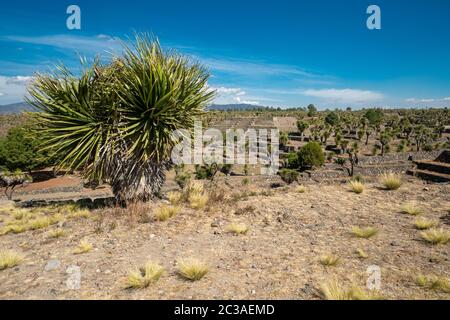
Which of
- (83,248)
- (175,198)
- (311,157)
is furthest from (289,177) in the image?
(83,248)

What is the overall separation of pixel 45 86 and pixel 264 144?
47.9m

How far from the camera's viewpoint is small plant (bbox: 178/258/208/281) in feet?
13.1

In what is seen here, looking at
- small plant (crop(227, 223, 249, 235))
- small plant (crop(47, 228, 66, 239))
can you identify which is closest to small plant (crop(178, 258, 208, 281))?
small plant (crop(227, 223, 249, 235))

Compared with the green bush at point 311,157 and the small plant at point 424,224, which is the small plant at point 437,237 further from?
the green bush at point 311,157

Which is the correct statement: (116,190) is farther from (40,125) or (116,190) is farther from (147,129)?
(40,125)

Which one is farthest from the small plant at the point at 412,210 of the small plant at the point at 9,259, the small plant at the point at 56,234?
the small plant at the point at 9,259

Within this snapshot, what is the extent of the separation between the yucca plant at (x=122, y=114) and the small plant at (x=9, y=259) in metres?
2.65

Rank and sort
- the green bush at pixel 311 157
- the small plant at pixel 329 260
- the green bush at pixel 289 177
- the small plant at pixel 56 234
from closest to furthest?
the small plant at pixel 329 260
the small plant at pixel 56 234
the green bush at pixel 289 177
the green bush at pixel 311 157

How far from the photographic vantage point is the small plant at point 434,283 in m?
3.54

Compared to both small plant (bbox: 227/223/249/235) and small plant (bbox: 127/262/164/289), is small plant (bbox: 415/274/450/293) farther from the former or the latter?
small plant (bbox: 127/262/164/289)

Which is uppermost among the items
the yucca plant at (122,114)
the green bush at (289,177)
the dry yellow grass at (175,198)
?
the yucca plant at (122,114)

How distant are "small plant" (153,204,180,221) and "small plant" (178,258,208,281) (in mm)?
2534

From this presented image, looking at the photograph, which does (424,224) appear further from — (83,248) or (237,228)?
(83,248)
